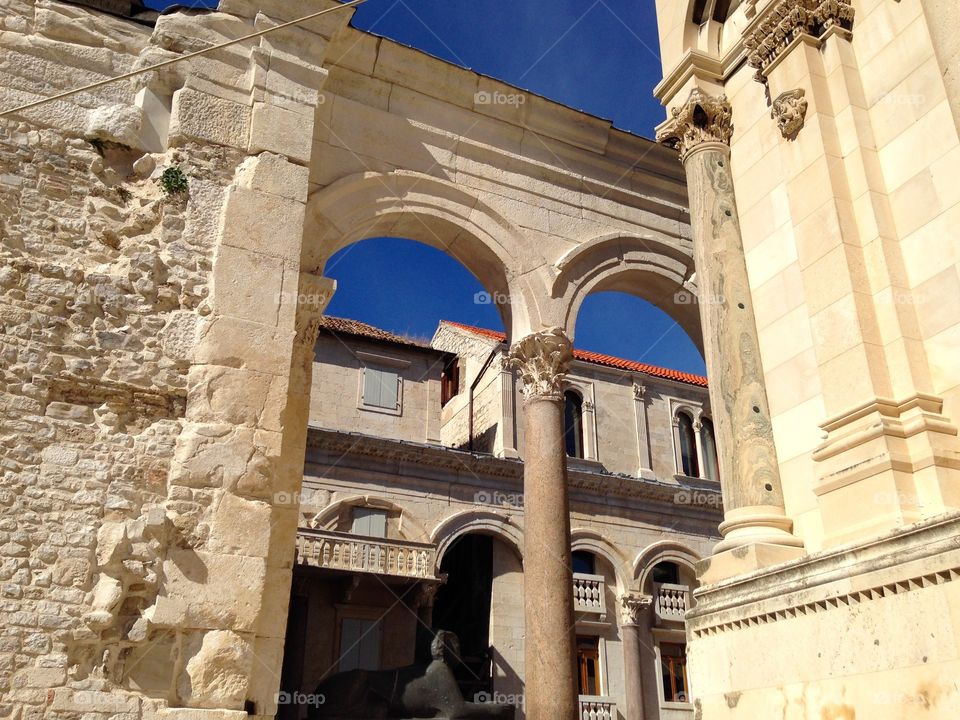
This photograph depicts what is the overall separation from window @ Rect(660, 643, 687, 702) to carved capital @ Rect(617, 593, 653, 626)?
1329 mm

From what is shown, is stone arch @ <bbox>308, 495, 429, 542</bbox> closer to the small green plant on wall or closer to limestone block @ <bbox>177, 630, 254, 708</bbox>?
the small green plant on wall

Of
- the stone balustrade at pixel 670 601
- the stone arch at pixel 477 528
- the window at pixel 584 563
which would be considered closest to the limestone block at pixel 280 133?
→ the stone arch at pixel 477 528

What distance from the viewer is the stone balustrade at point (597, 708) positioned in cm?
2158

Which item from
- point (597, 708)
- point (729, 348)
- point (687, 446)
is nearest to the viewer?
point (729, 348)

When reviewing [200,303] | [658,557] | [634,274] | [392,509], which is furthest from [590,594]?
[200,303]

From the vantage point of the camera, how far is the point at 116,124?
26.2ft

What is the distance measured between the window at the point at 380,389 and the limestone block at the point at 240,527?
51.8ft

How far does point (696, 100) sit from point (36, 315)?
625 centimetres

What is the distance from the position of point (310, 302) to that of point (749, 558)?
5173mm

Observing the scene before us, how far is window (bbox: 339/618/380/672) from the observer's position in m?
20.2

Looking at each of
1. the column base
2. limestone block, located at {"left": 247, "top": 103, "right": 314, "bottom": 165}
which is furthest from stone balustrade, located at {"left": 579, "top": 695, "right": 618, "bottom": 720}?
limestone block, located at {"left": 247, "top": 103, "right": 314, "bottom": 165}

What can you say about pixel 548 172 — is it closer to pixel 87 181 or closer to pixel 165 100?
pixel 165 100

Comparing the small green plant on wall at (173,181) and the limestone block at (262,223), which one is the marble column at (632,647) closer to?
the limestone block at (262,223)

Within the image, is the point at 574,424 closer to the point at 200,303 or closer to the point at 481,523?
the point at 481,523
